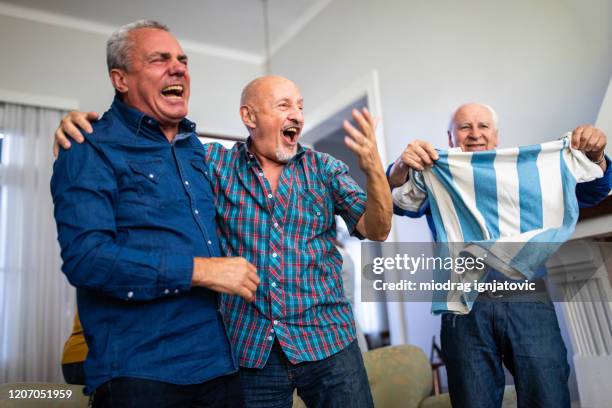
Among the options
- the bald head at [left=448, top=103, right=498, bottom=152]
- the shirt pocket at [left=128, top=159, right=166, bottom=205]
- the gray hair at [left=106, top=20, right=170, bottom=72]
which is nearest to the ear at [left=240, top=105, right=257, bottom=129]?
the gray hair at [left=106, top=20, right=170, bottom=72]

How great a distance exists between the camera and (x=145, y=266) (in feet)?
3.45

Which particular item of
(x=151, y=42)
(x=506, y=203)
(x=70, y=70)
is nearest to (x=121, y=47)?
(x=151, y=42)

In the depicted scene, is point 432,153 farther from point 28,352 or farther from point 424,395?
point 28,352

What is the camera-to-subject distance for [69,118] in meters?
1.26

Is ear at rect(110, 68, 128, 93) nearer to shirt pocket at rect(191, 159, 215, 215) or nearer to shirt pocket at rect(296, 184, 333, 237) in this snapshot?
shirt pocket at rect(191, 159, 215, 215)

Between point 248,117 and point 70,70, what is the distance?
3.42 m

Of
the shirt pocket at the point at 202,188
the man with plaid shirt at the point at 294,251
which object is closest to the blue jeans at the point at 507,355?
the man with plaid shirt at the point at 294,251

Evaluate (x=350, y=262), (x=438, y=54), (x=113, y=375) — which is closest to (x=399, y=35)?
(x=438, y=54)

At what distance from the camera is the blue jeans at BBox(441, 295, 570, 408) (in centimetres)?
151

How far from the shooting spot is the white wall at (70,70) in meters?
4.27

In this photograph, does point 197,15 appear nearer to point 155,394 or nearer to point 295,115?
point 295,115

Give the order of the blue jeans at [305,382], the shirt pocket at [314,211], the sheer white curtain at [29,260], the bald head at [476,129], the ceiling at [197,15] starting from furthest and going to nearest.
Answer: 1. the ceiling at [197,15]
2. the sheer white curtain at [29,260]
3. the bald head at [476,129]
4. the shirt pocket at [314,211]
5. the blue jeans at [305,382]

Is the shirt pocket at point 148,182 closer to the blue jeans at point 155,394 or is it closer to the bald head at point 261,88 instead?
Answer: the blue jeans at point 155,394

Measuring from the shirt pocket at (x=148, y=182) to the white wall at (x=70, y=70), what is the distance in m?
3.63
